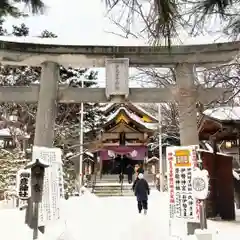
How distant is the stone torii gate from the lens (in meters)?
10.5

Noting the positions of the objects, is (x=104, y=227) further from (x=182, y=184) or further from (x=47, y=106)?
(x=47, y=106)

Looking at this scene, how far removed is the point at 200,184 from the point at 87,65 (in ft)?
15.7

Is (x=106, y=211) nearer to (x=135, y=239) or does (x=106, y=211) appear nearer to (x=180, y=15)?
(x=135, y=239)

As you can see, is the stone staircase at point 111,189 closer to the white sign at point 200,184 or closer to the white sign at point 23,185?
the white sign at point 200,184

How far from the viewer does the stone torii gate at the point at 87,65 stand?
10.5 meters

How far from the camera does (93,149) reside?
2678 cm

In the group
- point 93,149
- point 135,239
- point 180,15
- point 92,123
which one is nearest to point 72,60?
point 135,239

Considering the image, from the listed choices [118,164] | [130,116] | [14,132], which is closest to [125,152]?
[118,164]

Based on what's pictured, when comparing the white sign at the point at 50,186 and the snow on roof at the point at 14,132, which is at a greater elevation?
the snow on roof at the point at 14,132

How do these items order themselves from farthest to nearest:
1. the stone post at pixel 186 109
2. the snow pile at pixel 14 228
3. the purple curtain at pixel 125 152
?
the purple curtain at pixel 125 152 → the stone post at pixel 186 109 → the snow pile at pixel 14 228

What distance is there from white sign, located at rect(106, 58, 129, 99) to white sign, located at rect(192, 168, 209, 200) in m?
3.16

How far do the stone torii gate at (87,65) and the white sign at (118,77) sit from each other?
0.73 ft

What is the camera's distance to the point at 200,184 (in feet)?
28.0

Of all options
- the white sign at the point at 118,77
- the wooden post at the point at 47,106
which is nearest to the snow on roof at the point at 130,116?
the wooden post at the point at 47,106
